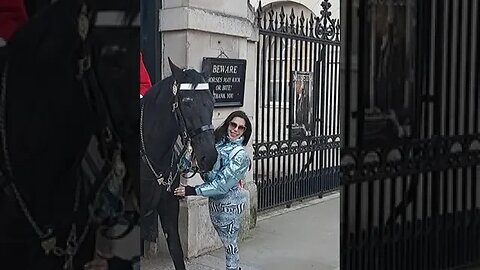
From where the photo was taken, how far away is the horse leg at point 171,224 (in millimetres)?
4465

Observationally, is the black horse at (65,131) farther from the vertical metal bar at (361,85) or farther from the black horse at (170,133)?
the vertical metal bar at (361,85)

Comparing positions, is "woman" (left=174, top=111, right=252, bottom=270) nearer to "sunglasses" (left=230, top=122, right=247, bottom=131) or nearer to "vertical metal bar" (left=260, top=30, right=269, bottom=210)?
"sunglasses" (left=230, top=122, right=247, bottom=131)

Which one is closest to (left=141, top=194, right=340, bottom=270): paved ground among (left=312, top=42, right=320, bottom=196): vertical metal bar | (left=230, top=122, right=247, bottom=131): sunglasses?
(left=312, top=42, right=320, bottom=196): vertical metal bar

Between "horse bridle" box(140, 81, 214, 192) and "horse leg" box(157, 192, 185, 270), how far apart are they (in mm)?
138

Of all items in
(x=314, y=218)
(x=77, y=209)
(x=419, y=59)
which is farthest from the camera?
(x=314, y=218)

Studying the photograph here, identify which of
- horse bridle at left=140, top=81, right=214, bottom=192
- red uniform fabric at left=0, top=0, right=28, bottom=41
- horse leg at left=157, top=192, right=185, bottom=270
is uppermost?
red uniform fabric at left=0, top=0, right=28, bottom=41

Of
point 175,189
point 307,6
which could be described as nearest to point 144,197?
point 175,189

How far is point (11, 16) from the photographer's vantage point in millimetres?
2223

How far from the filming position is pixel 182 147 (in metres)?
4.27

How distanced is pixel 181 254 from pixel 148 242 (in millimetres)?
291

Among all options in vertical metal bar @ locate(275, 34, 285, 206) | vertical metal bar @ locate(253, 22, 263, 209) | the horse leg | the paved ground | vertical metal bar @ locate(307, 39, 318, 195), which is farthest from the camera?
vertical metal bar @ locate(307, 39, 318, 195)

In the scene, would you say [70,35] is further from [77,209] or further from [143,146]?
[143,146]

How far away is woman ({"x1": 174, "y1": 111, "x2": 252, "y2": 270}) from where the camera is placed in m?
4.26

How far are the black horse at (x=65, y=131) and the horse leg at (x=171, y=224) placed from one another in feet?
6.37
